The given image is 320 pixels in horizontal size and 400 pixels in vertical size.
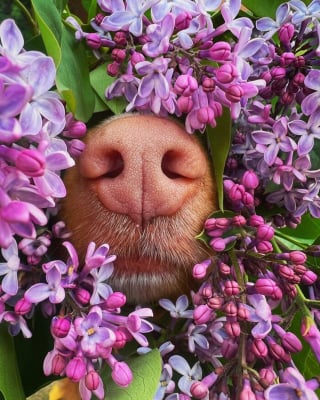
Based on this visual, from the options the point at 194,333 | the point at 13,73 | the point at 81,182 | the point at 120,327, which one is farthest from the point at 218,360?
the point at 13,73

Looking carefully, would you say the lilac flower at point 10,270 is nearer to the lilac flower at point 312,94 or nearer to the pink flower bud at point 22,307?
the pink flower bud at point 22,307

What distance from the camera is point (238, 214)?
68 cm

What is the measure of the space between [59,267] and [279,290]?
217 millimetres

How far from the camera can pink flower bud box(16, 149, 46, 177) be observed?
47 cm

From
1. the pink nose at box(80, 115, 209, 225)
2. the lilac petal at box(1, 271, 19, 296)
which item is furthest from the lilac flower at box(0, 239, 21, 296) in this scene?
the pink nose at box(80, 115, 209, 225)

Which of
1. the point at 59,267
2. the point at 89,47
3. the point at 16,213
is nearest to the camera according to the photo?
the point at 16,213

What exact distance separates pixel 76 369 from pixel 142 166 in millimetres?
202

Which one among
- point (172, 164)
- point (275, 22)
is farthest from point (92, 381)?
point (275, 22)

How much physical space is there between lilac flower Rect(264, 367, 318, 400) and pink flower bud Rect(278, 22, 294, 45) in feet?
1.17

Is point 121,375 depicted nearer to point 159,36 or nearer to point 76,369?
point 76,369

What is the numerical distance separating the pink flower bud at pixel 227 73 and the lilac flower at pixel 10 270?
Answer: 26cm

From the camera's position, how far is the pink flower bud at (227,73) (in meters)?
0.61

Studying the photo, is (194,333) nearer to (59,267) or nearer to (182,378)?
(182,378)

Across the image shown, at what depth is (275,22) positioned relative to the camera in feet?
2.42
